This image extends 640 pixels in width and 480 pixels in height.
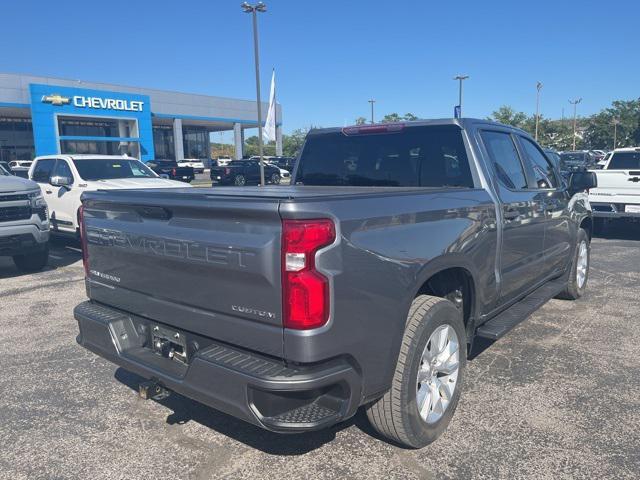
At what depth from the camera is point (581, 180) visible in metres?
5.25

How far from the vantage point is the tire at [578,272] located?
5.76 metres

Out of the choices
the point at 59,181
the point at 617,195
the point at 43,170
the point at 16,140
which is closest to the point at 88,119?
the point at 16,140

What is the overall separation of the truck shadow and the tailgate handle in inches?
46.8

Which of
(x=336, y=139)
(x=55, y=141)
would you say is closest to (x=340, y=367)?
(x=336, y=139)

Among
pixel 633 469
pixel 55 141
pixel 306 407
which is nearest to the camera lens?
pixel 306 407

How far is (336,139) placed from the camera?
4574 mm

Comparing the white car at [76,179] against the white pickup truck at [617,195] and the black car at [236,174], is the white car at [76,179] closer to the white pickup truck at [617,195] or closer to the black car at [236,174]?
the white pickup truck at [617,195]

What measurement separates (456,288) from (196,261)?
1.74 metres

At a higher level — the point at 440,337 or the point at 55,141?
the point at 55,141

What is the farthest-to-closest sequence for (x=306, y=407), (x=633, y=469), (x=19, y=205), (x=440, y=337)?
(x=19, y=205), (x=440, y=337), (x=633, y=469), (x=306, y=407)

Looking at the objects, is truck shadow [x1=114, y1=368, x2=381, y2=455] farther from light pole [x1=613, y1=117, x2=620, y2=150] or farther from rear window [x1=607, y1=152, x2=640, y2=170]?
light pole [x1=613, y1=117, x2=620, y2=150]

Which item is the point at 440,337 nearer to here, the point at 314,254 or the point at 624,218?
the point at 314,254

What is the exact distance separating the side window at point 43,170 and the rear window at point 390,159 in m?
7.78

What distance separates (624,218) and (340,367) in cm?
955
